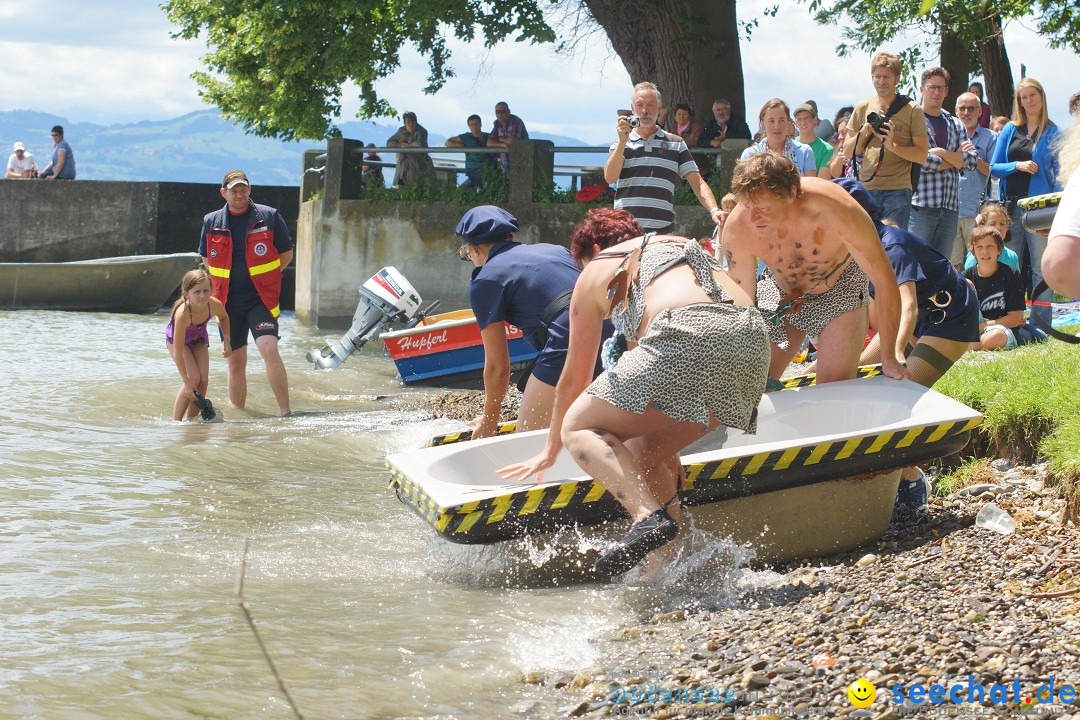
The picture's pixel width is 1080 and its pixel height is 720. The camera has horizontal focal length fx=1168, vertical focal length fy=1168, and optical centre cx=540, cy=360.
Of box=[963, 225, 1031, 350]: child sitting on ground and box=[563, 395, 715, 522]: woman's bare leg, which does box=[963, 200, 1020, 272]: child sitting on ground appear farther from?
box=[563, 395, 715, 522]: woman's bare leg

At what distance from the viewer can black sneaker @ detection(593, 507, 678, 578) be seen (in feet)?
15.3

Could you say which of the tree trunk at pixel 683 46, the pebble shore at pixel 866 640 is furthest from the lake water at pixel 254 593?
the tree trunk at pixel 683 46

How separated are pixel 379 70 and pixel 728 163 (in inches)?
293

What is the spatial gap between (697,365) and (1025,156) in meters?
6.29

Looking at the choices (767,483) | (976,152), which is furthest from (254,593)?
(976,152)

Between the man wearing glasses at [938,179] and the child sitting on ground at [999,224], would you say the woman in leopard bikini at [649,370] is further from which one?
the man wearing glasses at [938,179]

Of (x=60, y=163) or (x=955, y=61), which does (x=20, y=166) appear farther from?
(x=955, y=61)

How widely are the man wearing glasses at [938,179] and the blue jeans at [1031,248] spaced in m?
0.46

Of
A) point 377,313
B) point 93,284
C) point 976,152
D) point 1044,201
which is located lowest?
point 93,284

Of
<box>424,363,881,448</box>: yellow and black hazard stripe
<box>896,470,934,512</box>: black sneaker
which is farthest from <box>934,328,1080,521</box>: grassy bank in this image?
<box>424,363,881,448</box>: yellow and black hazard stripe

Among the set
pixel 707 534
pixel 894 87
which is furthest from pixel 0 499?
pixel 894 87

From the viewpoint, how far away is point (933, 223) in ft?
31.0

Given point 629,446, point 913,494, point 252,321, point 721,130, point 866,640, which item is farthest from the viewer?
point 721,130

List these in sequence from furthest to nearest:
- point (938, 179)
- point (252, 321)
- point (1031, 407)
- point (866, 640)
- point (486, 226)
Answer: point (252, 321) → point (938, 179) → point (486, 226) → point (1031, 407) → point (866, 640)
